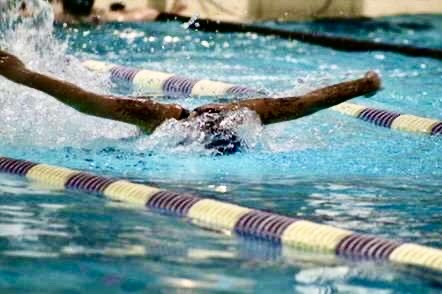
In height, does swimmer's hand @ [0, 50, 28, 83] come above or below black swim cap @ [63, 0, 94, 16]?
Result: above

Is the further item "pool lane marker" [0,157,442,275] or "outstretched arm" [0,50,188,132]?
"outstretched arm" [0,50,188,132]

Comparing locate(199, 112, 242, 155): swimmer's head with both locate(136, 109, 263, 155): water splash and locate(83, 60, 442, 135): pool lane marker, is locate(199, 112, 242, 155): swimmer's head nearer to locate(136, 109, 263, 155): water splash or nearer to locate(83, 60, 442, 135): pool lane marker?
locate(136, 109, 263, 155): water splash

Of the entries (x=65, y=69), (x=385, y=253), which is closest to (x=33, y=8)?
(x=65, y=69)

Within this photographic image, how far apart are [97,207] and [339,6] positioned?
30.3 ft

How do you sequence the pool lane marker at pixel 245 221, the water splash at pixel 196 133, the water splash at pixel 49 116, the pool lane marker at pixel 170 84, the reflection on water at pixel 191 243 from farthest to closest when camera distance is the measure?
the pool lane marker at pixel 170 84, the water splash at pixel 49 116, the water splash at pixel 196 133, the pool lane marker at pixel 245 221, the reflection on water at pixel 191 243

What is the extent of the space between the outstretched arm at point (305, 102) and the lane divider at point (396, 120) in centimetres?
126

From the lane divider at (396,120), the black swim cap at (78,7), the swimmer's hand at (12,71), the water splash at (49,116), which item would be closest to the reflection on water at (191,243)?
the swimmer's hand at (12,71)

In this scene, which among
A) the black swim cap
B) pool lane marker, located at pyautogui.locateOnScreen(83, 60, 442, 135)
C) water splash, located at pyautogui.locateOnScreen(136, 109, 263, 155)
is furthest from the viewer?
the black swim cap

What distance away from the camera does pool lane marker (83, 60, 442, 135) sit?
23.1 feet

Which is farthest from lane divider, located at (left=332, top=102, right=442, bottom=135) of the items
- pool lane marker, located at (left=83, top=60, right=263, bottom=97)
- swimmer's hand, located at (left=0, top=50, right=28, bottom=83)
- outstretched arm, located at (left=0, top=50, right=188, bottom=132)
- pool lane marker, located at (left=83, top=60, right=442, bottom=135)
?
swimmer's hand, located at (left=0, top=50, right=28, bottom=83)

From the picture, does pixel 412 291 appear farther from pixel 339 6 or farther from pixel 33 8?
pixel 339 6

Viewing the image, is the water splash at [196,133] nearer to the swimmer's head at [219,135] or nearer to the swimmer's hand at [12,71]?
the swimmer's head at [219,135]

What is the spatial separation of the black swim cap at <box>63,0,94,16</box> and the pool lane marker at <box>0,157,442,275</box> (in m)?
7.57

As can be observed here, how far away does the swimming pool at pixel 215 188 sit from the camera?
3.68 m
